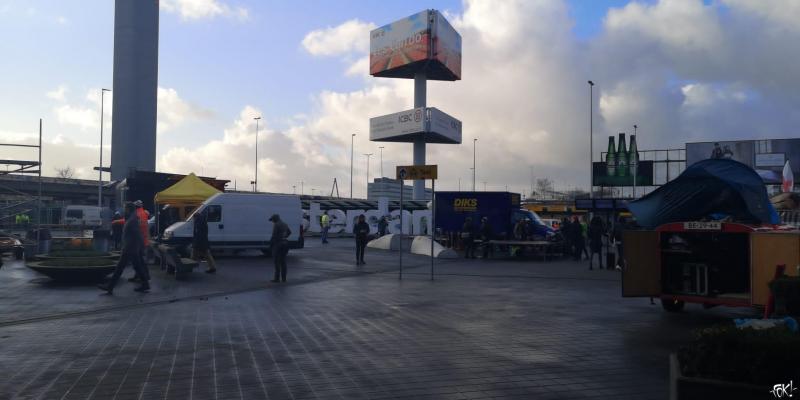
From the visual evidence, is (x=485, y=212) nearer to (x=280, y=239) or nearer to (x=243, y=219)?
(x=243, y=219)

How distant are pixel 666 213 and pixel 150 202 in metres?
26.0

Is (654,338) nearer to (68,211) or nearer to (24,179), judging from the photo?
(68,211)

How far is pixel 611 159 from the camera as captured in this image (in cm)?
6172

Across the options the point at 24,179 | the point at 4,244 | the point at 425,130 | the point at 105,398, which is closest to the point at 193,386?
the point at 105,398

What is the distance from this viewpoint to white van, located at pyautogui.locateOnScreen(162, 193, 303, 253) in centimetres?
2361

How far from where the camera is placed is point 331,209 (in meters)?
45.9

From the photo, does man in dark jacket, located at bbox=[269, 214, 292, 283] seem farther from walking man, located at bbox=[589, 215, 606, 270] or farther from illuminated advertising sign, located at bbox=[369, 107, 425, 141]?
→ illuminated advertising sign, located at bbox=[369, 107, 425, 141]

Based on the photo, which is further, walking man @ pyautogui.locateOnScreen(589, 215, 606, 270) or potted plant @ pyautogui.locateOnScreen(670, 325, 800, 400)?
walking man @ pyautogui.locateOnScreen(589, 215, 606, 270)

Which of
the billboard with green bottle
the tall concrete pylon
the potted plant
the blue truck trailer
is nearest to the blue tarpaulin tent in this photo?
the potted plant

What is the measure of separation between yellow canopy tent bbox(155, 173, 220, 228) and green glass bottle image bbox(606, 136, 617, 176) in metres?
45.3

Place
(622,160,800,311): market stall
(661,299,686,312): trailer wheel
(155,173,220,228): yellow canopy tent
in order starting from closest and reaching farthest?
(622,160,800,311): market stall < (661,299,686,312): trailer wheel < (155,173,220,228): yellow canopy tent

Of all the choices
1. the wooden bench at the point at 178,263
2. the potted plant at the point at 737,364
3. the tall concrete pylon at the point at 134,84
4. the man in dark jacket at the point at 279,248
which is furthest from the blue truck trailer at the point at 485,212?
the tall concrete pylon at the point at 134,84

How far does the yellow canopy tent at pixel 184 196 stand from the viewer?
86.9 ft

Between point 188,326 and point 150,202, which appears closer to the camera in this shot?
point 188,326
